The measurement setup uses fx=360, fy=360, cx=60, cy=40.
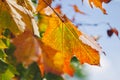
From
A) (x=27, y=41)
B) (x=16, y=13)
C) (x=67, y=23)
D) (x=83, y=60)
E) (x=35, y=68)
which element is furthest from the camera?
(x=35, y=68)

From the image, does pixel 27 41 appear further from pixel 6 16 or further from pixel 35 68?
pixel 35 68

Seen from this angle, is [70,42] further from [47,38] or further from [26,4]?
[26,4]

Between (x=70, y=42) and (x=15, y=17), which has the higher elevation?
(x=15, y=17)

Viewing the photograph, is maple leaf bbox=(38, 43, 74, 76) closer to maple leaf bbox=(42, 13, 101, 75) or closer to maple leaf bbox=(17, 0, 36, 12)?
maple leaf bbox=(42, 13, 101, 75)

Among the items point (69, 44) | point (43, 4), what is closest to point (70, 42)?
point (69, 44)

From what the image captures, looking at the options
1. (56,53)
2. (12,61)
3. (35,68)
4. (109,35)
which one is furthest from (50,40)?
(109,35)
